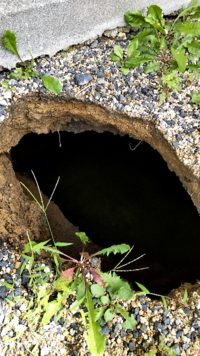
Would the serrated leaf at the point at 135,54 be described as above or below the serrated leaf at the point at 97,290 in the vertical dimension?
above

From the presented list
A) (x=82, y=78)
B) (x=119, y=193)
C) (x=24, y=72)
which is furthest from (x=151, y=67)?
(x=119, y=193)

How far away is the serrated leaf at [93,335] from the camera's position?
53.7 inches

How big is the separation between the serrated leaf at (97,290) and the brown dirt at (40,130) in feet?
1.94

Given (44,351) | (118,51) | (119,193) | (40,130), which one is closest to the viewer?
(44,351)

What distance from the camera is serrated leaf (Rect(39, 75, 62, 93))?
1893mm

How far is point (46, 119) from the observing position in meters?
2.20

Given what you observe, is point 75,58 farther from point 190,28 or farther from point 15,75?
point 190,28

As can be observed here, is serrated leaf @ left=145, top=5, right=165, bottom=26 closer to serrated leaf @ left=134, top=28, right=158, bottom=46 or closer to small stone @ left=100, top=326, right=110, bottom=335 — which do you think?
serrated leaf @ left=134, top=28, right=158, bottom=46

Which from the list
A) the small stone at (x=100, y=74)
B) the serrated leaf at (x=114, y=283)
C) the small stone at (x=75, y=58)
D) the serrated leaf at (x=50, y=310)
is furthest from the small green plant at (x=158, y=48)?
the serrated leaf at (x=50, y=310)

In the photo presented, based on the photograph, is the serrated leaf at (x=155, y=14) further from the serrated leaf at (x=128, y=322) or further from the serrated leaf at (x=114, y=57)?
the serrated leaf at (x=128, y=322)

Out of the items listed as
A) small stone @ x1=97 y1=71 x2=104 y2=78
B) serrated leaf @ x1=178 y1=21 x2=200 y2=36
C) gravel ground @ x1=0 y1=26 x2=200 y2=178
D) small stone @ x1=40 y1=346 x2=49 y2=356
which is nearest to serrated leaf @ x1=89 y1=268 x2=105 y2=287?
small stone @ x1=40 y1=346 x2=49 y2=356

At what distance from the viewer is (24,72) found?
1.99m

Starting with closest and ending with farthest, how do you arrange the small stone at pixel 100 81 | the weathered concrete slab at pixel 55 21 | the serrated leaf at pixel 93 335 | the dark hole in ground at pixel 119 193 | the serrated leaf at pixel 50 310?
1. the serrated leaf at pixel 93 335
2. the serrated leaf at pixel 50 310
3. the weathered concrete slab at pixel 55 21
4. the small stone at pixel 100 81
5. the dark hole in ground at pixel 119 193

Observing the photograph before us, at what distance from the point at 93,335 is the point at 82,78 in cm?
170
